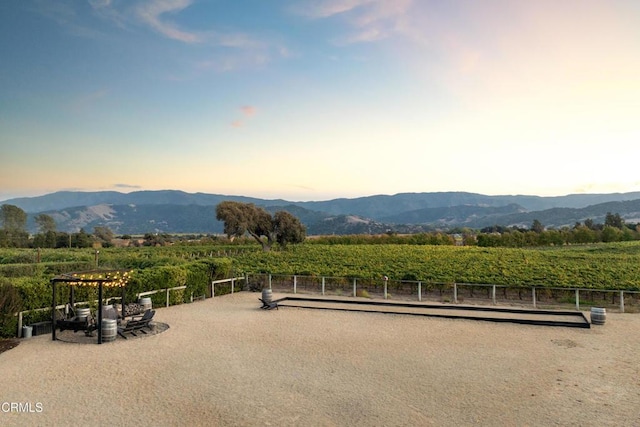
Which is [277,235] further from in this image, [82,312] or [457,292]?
[82,312]

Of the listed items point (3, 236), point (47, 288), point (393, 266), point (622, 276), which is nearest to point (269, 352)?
point (47, 288)

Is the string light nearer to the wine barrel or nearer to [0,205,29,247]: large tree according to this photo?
the wine barrel

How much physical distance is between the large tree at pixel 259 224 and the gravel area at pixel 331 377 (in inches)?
1523

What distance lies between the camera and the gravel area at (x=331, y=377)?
26.6 feet

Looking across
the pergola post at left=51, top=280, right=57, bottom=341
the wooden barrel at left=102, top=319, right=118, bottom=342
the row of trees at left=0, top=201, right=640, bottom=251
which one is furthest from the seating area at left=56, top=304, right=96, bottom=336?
the row of trees at left=0, top=201, right=640, bottom=251

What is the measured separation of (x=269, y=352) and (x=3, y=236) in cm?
8752

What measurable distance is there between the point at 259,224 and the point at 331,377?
154 feet

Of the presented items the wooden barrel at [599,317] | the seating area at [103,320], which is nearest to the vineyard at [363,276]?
the seating area at [103,320]

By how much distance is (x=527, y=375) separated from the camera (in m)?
10.5

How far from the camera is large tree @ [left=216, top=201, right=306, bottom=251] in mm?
54156

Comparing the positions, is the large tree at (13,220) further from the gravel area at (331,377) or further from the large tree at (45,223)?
the gravel area at (331,377)

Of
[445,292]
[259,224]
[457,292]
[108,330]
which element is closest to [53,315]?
[108,330]

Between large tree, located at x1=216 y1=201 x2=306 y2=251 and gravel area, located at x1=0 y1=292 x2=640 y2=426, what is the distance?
3869 cm

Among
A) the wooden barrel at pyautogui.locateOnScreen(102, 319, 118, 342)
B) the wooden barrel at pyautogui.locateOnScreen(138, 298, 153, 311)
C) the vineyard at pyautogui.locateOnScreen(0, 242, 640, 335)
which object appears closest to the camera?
the wooden barrel at pyautogui.locateOnScreen(102, 319, 118, 342)
